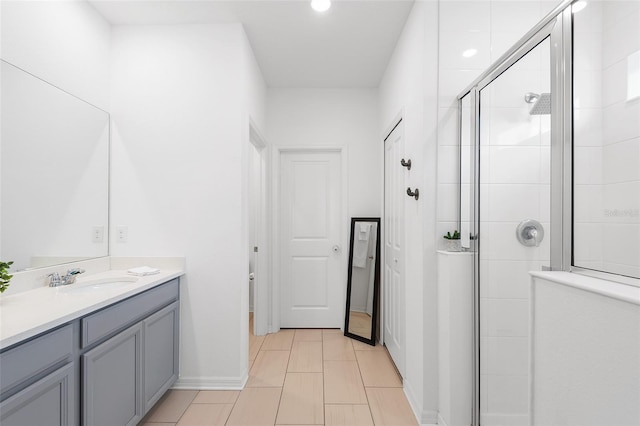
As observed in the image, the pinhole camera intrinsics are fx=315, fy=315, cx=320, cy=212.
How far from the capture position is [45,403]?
1.23 meters

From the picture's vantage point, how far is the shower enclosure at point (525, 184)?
1.08m

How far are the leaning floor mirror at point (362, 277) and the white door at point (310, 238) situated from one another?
20 cm

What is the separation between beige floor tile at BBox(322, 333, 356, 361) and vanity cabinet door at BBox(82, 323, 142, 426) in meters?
1.61

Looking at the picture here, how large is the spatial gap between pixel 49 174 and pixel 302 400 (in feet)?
7.26

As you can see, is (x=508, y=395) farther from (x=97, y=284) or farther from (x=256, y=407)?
(x=97, y=284)

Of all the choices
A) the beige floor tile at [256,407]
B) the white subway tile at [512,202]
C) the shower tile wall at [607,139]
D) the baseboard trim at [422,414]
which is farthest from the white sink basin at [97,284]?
the shower tile wall at [607,139]

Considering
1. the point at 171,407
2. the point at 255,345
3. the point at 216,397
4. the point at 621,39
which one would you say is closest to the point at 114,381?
the point at 171,407

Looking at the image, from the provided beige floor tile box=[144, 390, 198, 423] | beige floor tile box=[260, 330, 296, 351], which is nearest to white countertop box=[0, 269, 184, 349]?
beige floor tile box=[144, 390, 198, 423]

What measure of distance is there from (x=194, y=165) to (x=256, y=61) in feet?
4.20

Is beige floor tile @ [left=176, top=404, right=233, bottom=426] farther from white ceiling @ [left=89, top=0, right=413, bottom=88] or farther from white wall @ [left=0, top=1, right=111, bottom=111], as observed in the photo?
white ceiling @ [left=89, top=0, right=413, bottom=88]

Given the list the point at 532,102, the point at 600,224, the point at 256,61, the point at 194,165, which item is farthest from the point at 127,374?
the point at 256,61

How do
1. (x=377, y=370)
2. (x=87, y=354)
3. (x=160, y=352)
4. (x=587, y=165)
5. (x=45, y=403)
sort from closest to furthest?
(x=587, y=165)
(x=45, y=403)
(x=87, y=354)
(x=160, y=352)
(x=377, y=370)

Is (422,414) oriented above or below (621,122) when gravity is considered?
below

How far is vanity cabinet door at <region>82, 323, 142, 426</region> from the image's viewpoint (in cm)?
146
